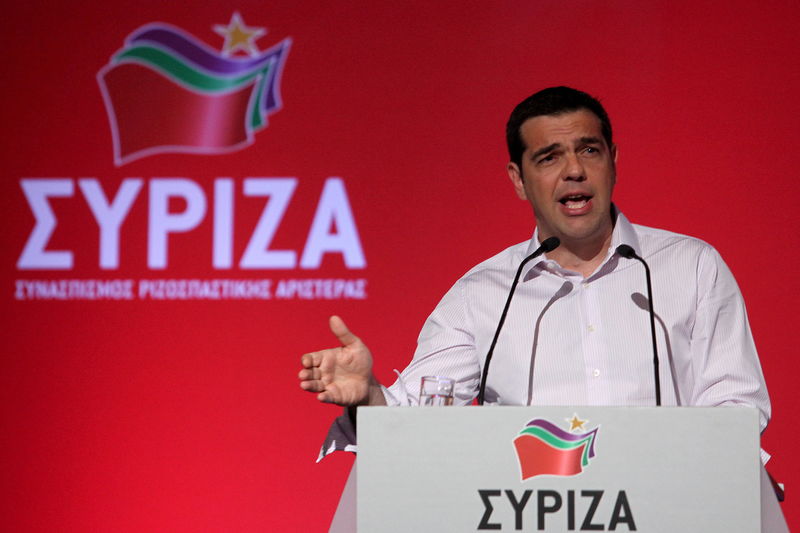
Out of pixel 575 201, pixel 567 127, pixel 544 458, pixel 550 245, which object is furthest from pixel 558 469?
pixel 567 127

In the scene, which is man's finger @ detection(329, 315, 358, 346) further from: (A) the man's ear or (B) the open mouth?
(A) the man's ear

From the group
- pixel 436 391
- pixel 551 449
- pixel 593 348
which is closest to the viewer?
pixel 551 449

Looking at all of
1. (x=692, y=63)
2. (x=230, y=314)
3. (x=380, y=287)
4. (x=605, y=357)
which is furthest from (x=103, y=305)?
(x=692, y=63)

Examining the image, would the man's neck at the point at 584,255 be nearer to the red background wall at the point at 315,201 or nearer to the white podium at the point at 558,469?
the white podium at the point at 558,469

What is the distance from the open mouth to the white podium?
0.87m

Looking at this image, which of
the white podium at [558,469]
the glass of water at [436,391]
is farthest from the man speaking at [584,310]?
the white podium at [558,469]

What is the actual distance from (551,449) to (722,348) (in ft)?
2.47

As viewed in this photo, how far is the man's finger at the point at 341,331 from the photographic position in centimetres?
148

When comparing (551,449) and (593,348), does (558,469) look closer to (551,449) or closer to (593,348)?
(551,449)

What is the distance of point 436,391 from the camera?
1444 mm

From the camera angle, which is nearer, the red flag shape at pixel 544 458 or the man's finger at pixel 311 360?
the red flag shape at pixel 544 458

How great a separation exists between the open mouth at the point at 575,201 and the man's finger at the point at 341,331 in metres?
0.67

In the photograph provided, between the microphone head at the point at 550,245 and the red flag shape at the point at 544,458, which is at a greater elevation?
the microphone head at the point at 550,245

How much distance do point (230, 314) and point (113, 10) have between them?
112 cm
